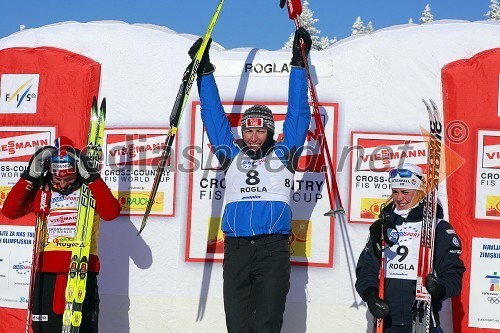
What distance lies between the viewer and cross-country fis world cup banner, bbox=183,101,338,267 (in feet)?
16.8

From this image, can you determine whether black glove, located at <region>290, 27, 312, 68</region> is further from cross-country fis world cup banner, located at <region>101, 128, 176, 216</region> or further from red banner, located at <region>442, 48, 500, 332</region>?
cross-country fis world cup banner, located at <region>101, 128, 176, 216</region>

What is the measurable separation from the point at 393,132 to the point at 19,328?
3.51 m

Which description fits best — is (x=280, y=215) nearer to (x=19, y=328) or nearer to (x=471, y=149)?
(x=471, y=149)

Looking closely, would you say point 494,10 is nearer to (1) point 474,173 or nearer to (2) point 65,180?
(1) point 474,173

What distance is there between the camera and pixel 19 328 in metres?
5.34

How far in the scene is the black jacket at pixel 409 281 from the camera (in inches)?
145

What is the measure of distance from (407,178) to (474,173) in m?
1.31

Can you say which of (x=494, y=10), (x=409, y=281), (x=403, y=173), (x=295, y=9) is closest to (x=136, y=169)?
(x=295, y=9)

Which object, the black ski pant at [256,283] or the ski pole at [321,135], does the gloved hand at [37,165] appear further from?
the ski pole at [321,135]

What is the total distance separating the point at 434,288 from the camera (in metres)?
3.54

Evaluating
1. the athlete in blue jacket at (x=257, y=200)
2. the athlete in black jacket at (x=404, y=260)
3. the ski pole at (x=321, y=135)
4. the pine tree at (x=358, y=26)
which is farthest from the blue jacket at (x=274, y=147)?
the pine tree at (x=358, y=26)

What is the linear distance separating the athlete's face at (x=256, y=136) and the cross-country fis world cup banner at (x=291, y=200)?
2.76 ft

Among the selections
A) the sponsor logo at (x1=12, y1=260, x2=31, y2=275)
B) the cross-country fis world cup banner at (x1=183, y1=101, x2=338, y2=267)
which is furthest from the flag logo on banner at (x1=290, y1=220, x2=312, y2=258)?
the sponsor logo at (x1=12, y1=260, x2=31, y2=275)

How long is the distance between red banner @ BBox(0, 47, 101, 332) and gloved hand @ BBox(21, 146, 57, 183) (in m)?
1.05
